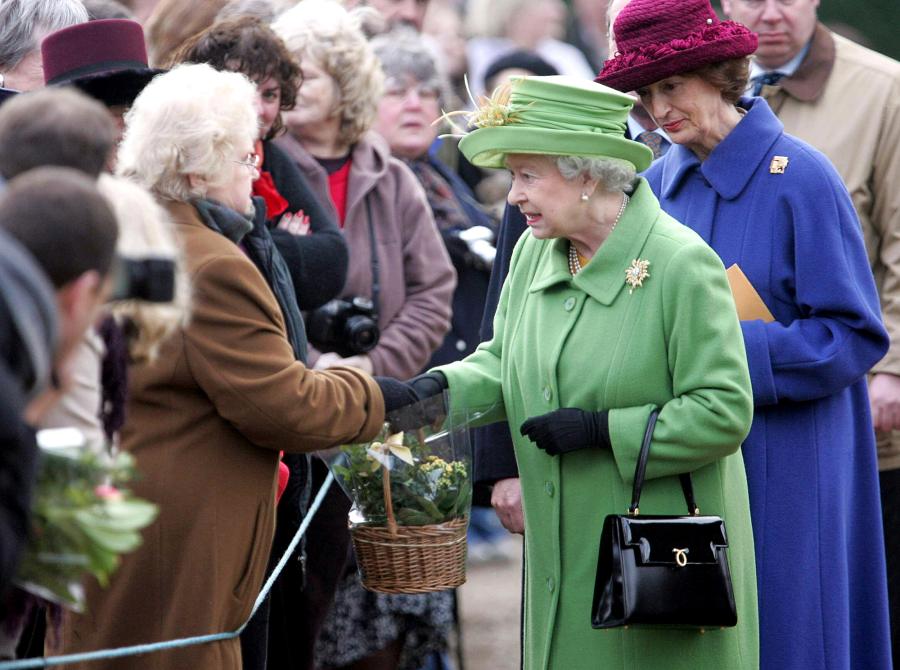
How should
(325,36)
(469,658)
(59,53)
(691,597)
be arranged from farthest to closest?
(469,658)
(325,36)
(59,53)
(691,597)

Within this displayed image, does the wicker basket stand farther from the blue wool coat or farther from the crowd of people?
the blue wool coat

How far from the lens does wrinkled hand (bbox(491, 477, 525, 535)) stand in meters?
4.14

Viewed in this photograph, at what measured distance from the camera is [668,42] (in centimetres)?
406

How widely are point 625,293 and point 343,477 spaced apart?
90 cm

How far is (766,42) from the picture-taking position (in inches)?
219

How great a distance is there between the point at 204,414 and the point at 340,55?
219 cm

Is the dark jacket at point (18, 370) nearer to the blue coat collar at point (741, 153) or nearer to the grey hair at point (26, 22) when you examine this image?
the blue coat collar at point (741, 153)

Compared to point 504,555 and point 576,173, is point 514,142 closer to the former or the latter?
point 576,173

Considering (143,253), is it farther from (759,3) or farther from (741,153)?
(759,3)

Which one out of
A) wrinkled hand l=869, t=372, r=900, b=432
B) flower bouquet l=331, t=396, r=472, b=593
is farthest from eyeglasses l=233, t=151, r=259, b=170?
wrinkled hand l=869, t=372, r=900, b=432

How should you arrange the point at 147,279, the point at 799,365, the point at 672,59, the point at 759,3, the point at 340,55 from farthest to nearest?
the point at 759,3
the point at 340,55
the point at 672,59
the point at 799,365
the point at 147,279

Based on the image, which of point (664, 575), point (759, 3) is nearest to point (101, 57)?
point (664, 575)

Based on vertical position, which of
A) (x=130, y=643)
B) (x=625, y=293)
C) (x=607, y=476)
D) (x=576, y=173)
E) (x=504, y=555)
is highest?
(x=576, y=173)

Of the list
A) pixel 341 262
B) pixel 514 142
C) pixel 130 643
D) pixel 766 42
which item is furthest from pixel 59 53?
pixel 766 42
